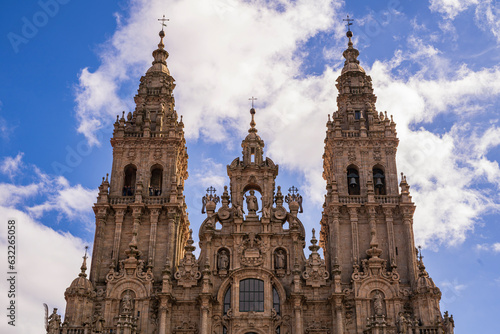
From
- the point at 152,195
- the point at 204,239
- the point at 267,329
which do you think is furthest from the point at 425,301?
the point at 152,195

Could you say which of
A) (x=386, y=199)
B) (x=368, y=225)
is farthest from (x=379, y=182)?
(x=368, y=225)

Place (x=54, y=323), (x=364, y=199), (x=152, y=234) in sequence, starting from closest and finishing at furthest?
(x=54, y=323), (x=152, y=234), (x=364, y=199)

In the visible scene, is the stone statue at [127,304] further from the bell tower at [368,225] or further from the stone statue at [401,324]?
the stone statue at [401,324]

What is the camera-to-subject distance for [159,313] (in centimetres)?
4281

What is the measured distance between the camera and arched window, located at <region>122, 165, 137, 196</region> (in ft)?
162

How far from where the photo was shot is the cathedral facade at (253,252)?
42719 millimetres

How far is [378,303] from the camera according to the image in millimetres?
42125

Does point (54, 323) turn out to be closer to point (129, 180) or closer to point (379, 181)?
point (129, 180)

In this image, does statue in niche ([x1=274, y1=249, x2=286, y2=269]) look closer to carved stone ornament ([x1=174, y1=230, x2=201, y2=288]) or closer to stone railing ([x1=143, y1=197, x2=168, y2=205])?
carved stone ornament ([x1=174, y1=230, x2=201, y2=288])

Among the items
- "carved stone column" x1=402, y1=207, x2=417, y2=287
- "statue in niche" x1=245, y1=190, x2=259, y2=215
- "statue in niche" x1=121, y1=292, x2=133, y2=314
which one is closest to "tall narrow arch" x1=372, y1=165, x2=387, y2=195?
"carved stone column" x1=402, y1=207, x2=417, y2=287

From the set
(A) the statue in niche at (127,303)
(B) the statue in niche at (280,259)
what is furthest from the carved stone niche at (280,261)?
(A) the statue in niche at (127,303)

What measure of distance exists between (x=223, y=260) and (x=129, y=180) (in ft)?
32.2

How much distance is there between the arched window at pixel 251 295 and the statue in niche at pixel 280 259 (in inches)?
66.5

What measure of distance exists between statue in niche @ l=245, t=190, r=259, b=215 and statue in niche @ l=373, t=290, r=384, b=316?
955cm
